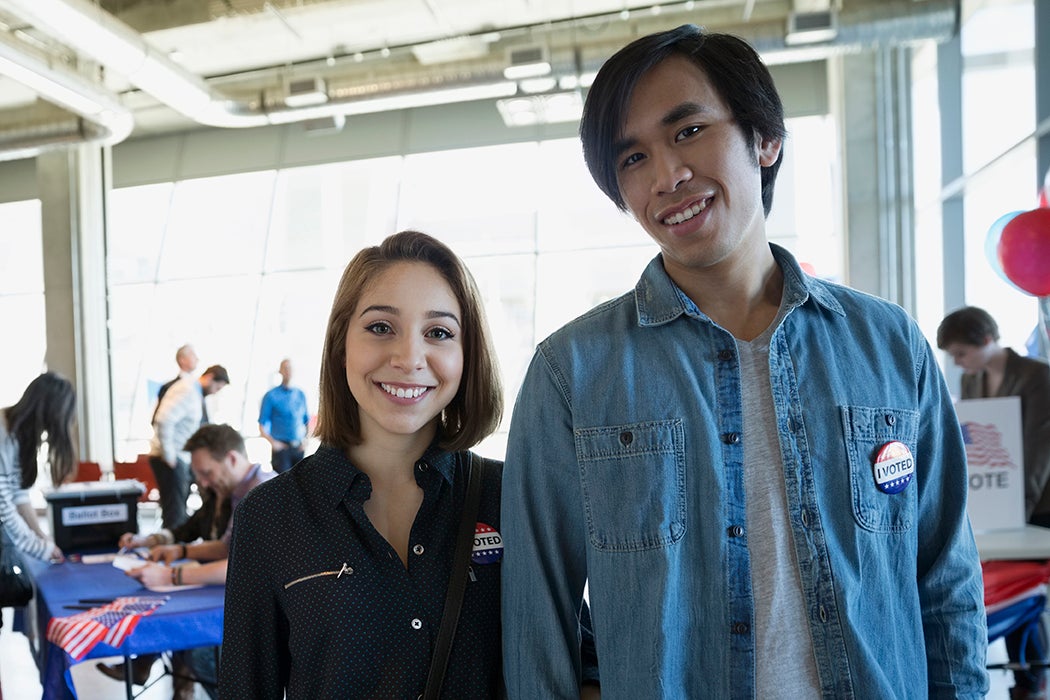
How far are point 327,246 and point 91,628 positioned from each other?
25.9ft

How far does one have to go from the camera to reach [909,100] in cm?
727

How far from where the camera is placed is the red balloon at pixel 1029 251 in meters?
3.35

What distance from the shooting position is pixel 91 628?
241 cm

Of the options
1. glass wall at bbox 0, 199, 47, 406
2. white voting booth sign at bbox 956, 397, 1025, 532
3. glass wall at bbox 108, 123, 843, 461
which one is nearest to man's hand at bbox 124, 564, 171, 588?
white voting booth sign at bbox 956, 397, 1025, 532

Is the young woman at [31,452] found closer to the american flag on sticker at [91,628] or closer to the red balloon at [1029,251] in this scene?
the american flag on sticker at [91,628]

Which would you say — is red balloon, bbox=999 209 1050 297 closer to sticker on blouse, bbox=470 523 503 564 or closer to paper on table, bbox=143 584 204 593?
sticker on blouse, bbox=470 523 503 564

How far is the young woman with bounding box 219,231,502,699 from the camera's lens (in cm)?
130

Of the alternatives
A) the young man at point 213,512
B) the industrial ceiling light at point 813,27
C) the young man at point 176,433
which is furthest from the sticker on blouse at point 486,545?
the industrial ceiling light at point 813,27

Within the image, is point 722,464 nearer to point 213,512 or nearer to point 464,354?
point 464,354

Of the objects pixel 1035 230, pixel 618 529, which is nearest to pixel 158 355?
pixel 1035 230

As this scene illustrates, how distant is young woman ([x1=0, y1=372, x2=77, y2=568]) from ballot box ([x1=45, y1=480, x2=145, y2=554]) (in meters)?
0.08

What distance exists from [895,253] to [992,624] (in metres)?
4.88

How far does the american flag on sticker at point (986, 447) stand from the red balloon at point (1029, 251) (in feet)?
2.73

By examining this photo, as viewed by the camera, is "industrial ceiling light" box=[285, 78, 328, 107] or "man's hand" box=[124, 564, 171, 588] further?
"industrial ceiling light" box=[285, 78, 328, 107]
